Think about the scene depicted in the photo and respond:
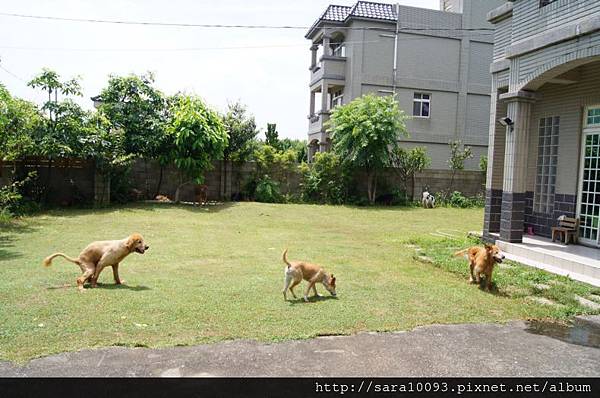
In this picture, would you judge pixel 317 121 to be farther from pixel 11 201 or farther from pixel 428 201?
pixel 11 201

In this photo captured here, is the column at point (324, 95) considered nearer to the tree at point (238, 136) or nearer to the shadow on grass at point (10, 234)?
the tree at point (238, 136)

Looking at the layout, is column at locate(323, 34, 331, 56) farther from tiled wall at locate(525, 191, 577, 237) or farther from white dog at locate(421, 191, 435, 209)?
tiled wall at locate(525, 191, 577, 237)

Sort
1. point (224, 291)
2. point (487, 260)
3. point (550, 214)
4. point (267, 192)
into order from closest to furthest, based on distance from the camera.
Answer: point (224, 291)
point (487, 260)
point (550, 214)
point (267, 192)

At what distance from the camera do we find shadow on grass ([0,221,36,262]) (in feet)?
26.3

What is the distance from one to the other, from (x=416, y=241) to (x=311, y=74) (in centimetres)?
1836

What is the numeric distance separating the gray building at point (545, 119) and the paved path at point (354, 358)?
5155 mm

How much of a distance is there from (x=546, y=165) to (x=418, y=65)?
15.8 metres

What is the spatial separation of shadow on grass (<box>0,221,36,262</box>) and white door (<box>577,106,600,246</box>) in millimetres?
10915

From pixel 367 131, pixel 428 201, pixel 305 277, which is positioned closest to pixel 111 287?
pixel 305 277

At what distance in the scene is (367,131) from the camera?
18.5 m

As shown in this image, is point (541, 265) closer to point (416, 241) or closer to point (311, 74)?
point (416, 241)

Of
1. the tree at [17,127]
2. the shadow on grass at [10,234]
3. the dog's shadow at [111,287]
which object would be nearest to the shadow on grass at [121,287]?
the dog's shadow at [111,287]

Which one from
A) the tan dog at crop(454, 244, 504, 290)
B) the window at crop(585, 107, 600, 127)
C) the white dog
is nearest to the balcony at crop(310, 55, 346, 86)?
the white dog
